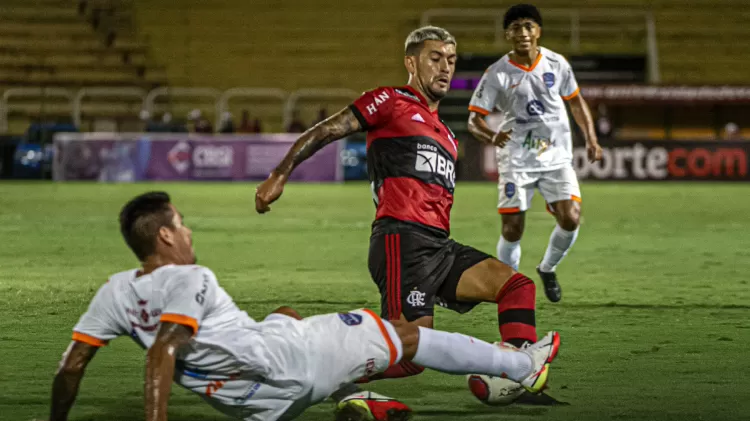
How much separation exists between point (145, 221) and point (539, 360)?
77.2 inches

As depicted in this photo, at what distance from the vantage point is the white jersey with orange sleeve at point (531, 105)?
32.0ft

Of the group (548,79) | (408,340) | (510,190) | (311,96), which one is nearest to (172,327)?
(408,340)

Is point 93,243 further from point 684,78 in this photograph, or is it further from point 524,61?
point 684,78

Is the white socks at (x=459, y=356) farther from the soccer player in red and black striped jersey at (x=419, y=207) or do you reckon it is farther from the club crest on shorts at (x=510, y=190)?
the club crest on shorts at (x=510, y=190)

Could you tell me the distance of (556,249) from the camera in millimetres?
9703

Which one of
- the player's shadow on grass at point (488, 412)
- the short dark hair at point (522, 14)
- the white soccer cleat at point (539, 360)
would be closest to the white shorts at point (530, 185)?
the short dark hair at point (522, 14)

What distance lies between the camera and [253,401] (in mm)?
4793

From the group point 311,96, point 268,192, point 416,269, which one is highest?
point 311,96

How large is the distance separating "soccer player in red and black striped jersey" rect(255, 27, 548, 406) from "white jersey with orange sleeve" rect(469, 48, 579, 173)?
325 centimetres

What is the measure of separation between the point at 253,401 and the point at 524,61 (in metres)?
5.62

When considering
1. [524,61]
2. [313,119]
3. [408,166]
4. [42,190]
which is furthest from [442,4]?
[408,166]

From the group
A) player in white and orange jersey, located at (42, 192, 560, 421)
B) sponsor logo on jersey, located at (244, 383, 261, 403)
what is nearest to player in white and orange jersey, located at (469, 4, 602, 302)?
player in white and orange jersey, located at (42, 192, 560, 421)

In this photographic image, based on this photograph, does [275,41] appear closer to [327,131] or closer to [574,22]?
[574,22]

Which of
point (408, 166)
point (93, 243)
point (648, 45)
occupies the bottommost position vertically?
point (93, 243)
